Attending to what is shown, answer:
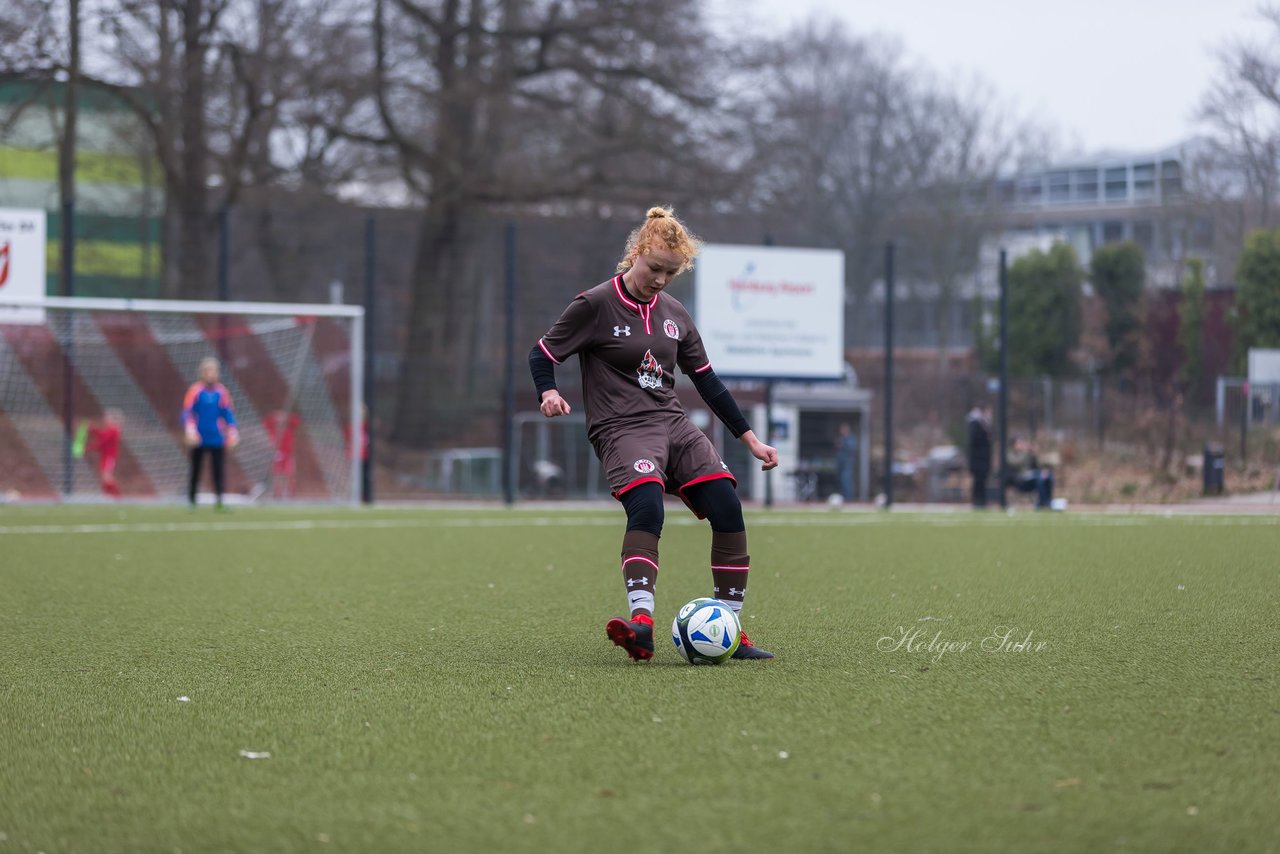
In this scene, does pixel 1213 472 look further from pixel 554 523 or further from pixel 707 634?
pixel 707 634

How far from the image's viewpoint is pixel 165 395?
20.7 metres

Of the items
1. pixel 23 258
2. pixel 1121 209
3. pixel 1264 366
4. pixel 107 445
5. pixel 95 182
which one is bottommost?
pixel 107 445

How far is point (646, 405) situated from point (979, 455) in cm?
1640

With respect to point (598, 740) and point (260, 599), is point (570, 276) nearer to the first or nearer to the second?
point (260, 599)

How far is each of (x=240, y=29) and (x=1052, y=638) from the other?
71.8 ft

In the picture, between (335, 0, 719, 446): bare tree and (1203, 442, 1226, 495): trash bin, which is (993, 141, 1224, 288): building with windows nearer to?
(1203, 442, 1226, 495): trash bin

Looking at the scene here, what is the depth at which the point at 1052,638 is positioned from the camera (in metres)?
6.30

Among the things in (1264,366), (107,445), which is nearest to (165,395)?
(107,445)

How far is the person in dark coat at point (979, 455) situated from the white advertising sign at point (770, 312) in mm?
2068

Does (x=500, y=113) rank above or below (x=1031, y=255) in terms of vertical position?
above

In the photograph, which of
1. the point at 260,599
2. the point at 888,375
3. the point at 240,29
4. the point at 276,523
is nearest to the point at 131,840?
the point at 260,599

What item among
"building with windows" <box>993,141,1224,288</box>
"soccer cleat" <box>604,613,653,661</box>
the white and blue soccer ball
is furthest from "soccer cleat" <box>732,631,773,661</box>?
"building with windows" <box>993,141,1224,288</box>

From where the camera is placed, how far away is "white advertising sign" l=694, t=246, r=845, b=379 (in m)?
21.0

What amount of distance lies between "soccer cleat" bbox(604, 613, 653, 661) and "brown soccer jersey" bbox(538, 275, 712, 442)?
2.82 feet
